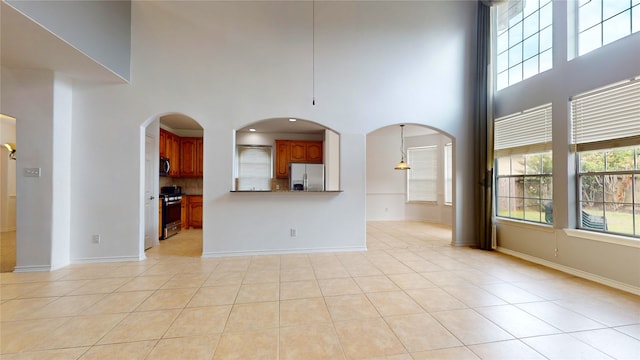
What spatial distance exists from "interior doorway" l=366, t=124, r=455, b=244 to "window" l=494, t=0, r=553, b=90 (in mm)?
3327

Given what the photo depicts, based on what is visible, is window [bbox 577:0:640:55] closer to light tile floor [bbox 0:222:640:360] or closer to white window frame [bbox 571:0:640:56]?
white window frame [bbox 571:0:640:56]

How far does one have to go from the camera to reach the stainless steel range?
5.55 m

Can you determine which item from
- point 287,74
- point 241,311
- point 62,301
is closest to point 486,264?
point 241,311

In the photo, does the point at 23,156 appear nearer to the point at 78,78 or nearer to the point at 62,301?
the point at 78,78

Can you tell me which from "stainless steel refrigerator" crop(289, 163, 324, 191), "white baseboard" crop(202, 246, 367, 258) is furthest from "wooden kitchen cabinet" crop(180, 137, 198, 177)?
"white baseboard" crop(202, 246, 367, 258)

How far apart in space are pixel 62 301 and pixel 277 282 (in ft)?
6.83

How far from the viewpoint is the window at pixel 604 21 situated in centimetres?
289

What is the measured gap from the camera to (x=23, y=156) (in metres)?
3.38

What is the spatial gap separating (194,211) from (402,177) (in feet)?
20.4

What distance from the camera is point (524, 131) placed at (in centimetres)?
409

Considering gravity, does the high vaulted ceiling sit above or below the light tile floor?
above

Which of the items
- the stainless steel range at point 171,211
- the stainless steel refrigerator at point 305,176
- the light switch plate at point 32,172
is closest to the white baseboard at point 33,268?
the light switch plate at point 32,172

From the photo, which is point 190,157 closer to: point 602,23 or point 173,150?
point 173,150

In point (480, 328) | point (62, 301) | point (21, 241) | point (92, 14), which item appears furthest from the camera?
point (21, 241)
